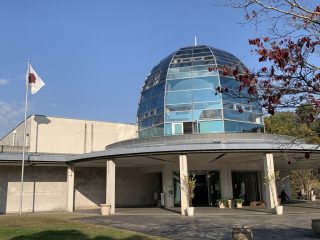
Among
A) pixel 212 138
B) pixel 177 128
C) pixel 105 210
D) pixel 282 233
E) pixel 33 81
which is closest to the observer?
pixel 282 233

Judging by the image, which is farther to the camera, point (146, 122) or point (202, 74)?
point (146, 122)

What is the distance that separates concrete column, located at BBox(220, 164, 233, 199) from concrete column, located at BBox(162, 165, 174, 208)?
430cm

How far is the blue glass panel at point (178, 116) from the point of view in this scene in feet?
95.0

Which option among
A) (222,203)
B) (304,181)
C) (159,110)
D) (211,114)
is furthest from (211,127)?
(304,181)

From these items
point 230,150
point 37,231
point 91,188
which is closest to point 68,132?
point 91,188

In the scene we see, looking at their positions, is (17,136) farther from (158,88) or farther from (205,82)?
(205,82)

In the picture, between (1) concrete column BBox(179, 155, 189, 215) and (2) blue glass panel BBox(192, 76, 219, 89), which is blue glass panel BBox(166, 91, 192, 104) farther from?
(1) concrete column BBox(179, 155, 189, 215)

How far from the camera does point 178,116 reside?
2930 centimetres

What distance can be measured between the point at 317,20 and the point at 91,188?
100 feet

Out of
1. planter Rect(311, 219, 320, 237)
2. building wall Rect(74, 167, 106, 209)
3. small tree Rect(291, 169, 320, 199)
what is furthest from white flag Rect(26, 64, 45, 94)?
small tree Rect(291, 169, 320, 199)

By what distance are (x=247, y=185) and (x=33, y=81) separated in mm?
20783

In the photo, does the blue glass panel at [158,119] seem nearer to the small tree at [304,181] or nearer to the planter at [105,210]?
the planter at [105,210]

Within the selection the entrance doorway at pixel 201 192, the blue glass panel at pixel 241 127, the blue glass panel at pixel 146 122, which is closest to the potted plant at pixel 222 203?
the entrance doorway at pixel 201 192

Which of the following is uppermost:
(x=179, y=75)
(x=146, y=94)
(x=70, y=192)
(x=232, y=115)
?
(x=179, y=75)
